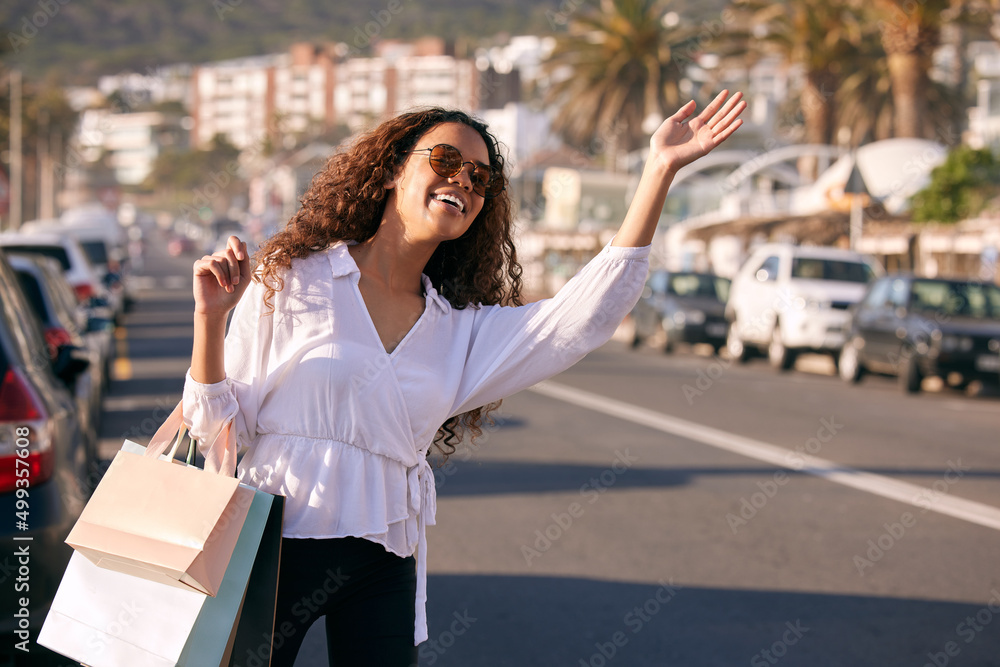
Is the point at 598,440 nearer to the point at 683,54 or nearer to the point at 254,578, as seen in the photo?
the point at 254,578

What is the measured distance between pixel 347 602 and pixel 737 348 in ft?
62.1

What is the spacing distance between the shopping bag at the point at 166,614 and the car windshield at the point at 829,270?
738 inches

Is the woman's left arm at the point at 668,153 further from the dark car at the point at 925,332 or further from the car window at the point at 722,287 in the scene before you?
the car window at the point at 722,287

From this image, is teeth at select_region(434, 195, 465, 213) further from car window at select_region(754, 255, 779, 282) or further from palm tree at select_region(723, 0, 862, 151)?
palm tree at select_region(723, 0, 862, 151)

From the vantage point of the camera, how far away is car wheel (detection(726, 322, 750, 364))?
21.1m

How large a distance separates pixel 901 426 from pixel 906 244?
1624 cm

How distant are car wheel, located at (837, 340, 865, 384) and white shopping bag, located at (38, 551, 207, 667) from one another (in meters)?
16.0

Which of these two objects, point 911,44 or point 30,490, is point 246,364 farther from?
point 911,44

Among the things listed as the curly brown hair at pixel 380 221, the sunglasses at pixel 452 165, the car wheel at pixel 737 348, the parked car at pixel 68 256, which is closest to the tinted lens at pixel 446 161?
the sunglasses at pixel 452 165

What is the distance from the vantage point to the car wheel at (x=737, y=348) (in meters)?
21.1

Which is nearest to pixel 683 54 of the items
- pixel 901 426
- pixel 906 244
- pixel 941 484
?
pixel 906 244

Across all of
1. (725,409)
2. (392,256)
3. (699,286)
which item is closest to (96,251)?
(699,286)

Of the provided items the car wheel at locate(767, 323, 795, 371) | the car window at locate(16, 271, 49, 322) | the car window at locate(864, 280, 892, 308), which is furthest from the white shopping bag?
the car wheel at locate(767, 323, 795, 371)

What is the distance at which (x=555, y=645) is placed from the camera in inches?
198
